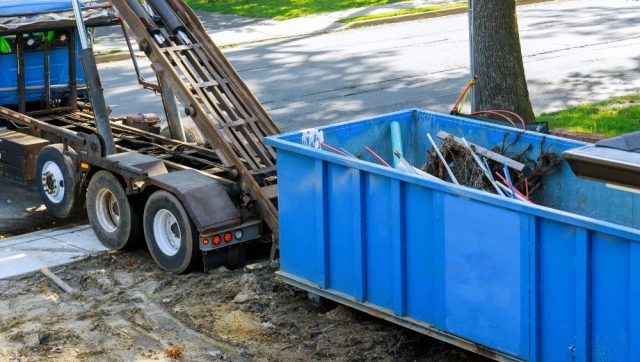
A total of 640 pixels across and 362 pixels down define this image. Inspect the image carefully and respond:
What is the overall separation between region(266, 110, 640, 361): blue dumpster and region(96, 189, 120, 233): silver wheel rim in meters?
2.40

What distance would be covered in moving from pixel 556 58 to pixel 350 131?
1118 centimetres

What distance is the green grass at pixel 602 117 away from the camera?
1261cm

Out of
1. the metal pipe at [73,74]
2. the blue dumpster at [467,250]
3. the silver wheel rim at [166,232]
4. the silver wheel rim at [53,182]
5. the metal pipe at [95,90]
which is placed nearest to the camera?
the blue dumpster at [467,250]

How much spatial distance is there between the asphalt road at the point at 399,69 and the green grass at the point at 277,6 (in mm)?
2829

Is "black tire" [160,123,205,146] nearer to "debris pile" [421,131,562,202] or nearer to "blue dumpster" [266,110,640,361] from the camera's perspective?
"blue dumpster" [266,110,640,361]

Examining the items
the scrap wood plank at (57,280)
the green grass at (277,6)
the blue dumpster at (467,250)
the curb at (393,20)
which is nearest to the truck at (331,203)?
the blue dumpster at (467,250)

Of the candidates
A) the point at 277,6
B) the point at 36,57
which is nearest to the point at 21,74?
the point at 36,57

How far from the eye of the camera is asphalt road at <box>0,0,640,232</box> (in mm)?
15367

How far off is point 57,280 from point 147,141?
2.74 metres

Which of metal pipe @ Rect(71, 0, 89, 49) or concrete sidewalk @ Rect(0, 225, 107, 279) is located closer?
concrete sidewalk @ Rect(0, 225, 107, 279)

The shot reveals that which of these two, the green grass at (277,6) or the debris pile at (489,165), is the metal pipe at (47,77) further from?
the green grass at (277,6)

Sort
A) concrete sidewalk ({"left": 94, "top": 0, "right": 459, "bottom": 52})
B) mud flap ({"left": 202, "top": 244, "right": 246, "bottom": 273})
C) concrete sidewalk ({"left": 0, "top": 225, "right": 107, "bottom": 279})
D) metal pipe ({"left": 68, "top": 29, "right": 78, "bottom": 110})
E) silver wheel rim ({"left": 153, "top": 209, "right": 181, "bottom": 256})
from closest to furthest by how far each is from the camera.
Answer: mud flap ({"left": 202, "top": 244, "right": 246, "bottom": 273}), silver wheel rim ({"left": 153, "top": 209, "right": 181, "bottom": 256}), concrete sidewalk ({"left": 0, "top": 225, "right": 107, "bottom": 279}), metal pipe ({"left": 68, "top": 29, "right": 78, "bottom": 110}), concrete sidewalk ({"left": 94, "top": 0, "right": 459, "bottom": 52})

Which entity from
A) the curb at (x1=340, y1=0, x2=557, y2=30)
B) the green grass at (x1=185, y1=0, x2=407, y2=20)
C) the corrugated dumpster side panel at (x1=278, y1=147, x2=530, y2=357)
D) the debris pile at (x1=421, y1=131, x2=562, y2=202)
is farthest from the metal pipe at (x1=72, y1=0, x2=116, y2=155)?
the green grass at (x1=185, y1=0, x2=407, y2=20)

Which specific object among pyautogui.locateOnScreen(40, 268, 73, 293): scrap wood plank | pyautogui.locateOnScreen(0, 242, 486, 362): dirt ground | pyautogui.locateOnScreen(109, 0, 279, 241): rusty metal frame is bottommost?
pyautogui.locateOnScreen(0, 242, 486, 362): dirt ground
